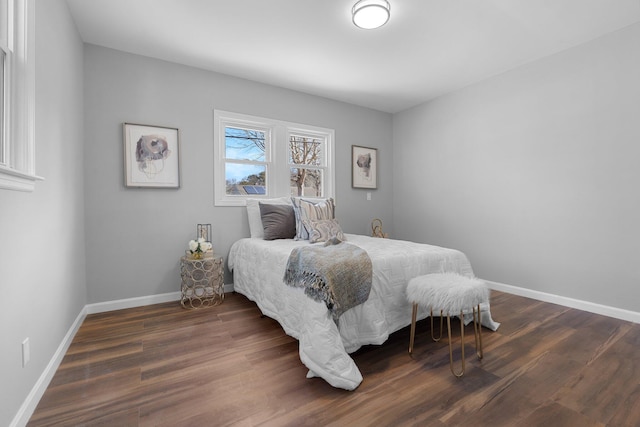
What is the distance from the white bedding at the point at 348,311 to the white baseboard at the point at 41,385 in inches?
51.2

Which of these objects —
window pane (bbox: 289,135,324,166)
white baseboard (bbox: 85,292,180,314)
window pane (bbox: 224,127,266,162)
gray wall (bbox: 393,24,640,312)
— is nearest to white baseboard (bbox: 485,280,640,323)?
gray wall (bbox: 393,24,640,312)

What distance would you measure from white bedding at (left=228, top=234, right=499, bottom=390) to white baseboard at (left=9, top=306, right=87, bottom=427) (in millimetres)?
1300

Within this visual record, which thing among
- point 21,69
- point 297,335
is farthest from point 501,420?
point 21,69

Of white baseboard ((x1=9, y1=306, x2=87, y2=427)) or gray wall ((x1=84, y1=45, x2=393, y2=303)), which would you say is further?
gray wall ((x1=84, y1=45, x2=393, y2=303))

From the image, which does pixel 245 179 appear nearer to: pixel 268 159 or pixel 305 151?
pixel 268 159

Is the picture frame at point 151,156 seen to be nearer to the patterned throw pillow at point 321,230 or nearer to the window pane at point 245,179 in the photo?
the window pane at point 245,179

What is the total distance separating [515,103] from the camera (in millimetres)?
3316

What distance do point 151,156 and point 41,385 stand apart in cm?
210

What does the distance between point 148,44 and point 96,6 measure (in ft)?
1.71

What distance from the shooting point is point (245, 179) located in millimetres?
3660

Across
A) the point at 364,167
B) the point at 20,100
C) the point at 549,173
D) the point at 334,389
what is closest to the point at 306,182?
the point at 364,167

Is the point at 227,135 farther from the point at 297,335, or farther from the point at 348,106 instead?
the point at 297,335

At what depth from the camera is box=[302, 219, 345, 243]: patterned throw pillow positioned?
2927 mm

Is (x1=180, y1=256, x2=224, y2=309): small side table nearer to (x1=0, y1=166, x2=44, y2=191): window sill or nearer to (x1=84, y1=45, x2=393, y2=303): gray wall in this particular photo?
(x1=84, y1=45, x2=393, y2=303): gray wall
